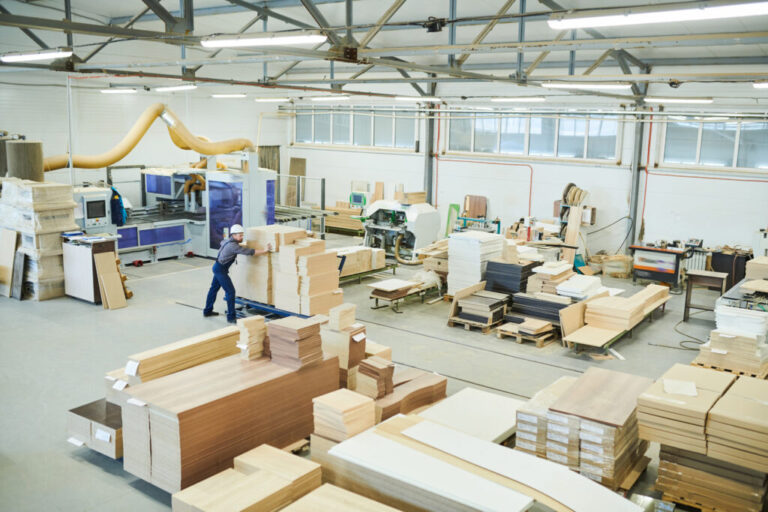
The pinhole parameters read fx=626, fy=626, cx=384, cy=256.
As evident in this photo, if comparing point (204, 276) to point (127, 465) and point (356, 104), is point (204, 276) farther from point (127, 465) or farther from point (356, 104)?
point (356, 104)

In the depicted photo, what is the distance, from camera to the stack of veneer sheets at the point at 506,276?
1088cm

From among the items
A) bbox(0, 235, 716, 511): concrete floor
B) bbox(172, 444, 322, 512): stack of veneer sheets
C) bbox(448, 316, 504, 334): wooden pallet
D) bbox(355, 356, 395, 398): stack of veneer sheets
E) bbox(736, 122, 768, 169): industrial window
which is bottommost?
bbox(0, 235, 716, 511): concrete floor

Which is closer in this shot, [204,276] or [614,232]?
[204,276]

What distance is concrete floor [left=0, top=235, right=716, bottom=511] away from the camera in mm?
5691

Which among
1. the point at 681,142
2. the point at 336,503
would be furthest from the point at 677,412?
the point at 681,142

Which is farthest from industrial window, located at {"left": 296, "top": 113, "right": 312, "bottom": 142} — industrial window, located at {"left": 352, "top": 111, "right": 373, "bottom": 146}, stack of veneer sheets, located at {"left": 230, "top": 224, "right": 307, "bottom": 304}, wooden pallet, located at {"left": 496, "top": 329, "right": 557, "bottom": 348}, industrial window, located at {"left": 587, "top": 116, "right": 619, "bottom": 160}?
wooden pallet, located at {"left": 496, "top": 329, "right": 557, "bottom": 348}

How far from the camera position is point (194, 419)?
520cm

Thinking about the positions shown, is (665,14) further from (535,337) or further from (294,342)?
(535,337)

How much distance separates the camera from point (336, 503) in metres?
4.32

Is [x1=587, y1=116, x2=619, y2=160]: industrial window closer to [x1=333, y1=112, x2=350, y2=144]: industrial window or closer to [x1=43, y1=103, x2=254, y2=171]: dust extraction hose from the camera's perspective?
[x1=333, y1=112, x2=350, y2=144]: industrial window

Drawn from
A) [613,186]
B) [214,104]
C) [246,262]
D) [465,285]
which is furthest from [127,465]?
[214,104]

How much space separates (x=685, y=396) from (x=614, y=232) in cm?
1098

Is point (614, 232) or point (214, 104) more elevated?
point (214, 104)

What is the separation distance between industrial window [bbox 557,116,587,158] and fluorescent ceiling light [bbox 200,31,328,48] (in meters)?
11.0
